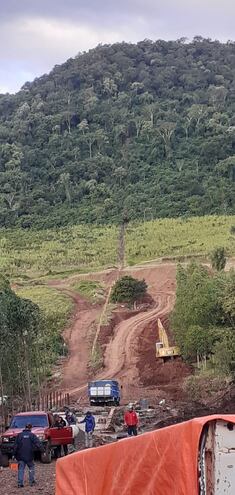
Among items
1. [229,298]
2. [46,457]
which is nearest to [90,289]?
[229,298]

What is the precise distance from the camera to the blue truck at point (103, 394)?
39.9 m

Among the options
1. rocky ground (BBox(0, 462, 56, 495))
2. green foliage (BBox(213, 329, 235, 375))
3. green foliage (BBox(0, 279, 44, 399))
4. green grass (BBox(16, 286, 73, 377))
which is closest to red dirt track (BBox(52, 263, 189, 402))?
green grass (BBox(16, 286, 73, 377))

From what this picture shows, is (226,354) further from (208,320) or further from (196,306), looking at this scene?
(196,306)

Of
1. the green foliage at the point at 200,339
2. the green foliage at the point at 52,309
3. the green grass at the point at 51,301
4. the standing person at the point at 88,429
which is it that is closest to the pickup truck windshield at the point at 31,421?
the standing person at the point at 88,429

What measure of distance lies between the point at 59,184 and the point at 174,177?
1800 centimetres

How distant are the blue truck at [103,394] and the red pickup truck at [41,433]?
1727cm

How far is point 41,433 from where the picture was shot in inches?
813

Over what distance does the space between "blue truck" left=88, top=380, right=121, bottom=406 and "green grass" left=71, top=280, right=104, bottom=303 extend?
31734 mm

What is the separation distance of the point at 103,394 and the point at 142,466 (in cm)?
3184

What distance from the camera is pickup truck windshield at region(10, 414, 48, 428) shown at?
2164 centimetres

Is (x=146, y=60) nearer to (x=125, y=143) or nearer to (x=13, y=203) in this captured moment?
(x=125, y=143)

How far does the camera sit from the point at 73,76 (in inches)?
7239

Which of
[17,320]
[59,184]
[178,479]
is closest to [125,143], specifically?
[59,184]

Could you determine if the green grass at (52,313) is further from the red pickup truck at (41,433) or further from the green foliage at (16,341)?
the red pickup truck at (41,433)
